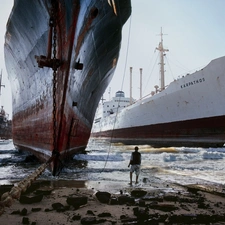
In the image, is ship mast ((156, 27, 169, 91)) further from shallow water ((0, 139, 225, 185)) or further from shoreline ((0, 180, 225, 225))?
shoreline ((0, 180, 225, 225))

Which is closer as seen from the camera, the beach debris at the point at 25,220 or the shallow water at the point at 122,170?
the beach debris at the point at 25,220

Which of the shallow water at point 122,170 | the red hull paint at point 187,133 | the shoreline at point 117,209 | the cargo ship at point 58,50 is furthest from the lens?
the red hull paint at point 187,133

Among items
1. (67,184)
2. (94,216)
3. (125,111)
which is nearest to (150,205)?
(94,216)

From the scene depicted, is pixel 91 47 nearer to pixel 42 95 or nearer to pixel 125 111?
pixel 42 95

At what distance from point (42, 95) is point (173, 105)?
14333 millimetres

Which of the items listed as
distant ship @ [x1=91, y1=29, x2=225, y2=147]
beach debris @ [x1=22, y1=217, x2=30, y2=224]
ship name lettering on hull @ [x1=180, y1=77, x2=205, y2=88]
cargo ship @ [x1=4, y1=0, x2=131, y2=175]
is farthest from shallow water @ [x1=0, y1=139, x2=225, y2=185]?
ship name lettering on hull @ [x1=180, y1=77, x2=205, y2=88]

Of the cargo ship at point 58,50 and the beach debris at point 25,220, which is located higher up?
the cargo ship at point 58,50

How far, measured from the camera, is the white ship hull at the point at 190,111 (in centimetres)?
1634

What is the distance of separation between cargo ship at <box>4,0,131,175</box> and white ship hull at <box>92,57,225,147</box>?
986cm

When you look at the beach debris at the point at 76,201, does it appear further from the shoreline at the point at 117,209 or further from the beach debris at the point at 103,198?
the beach debris at the point at 103,198

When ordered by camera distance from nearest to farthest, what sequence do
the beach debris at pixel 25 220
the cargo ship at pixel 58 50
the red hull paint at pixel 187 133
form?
the beach debris at pixel 25 220, the cargo ship at pixel 58 50, the red hull paint at pixel 187 133

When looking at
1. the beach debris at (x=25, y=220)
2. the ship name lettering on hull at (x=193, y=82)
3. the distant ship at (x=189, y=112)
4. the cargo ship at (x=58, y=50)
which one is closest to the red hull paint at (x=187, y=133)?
the distant ship at (x=189, y=112)

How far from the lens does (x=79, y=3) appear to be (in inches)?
213

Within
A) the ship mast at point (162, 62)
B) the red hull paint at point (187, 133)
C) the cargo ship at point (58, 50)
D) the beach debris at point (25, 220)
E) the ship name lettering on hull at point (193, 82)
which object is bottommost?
the beach debris at point (25, 220)
